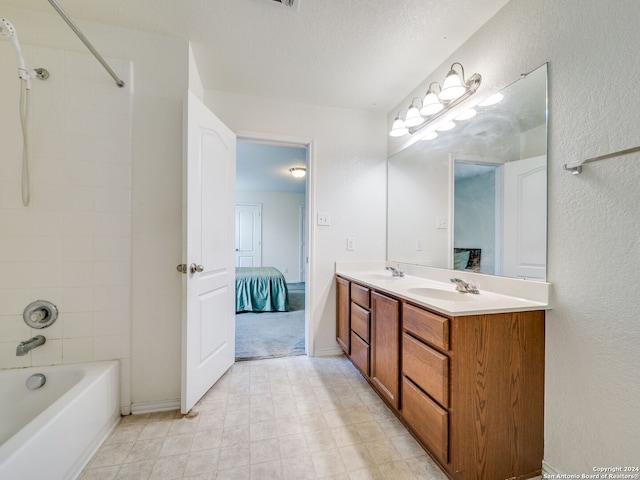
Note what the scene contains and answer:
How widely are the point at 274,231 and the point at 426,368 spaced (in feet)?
18.6

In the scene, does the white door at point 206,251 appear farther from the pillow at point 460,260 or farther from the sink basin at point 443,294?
the pillow at point 460,260

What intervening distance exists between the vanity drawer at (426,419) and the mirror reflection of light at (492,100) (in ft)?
5.23

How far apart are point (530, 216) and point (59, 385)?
2.65 m

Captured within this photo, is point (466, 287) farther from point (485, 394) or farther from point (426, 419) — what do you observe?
point (426, 419)

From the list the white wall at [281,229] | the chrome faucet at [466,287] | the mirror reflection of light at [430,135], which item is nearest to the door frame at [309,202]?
the mirror reflection of light at [430,135]

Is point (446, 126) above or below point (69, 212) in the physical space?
above

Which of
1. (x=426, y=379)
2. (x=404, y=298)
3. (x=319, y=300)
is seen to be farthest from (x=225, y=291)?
(x=426, y=379)

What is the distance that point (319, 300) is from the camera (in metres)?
2.41

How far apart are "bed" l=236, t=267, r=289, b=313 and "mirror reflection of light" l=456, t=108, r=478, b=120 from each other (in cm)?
311

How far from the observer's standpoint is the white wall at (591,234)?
3.00 feet

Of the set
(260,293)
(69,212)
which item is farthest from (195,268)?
(260,293)

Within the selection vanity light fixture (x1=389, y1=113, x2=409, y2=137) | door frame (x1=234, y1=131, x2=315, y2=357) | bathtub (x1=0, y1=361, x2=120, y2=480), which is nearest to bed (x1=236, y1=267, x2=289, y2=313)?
door frame (x1=234, y1=131, x2=315, y2=357)

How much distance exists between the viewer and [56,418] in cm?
107

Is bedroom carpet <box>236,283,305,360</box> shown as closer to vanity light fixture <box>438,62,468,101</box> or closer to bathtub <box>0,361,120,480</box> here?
bathtub <box>0,361,120,480</box>
